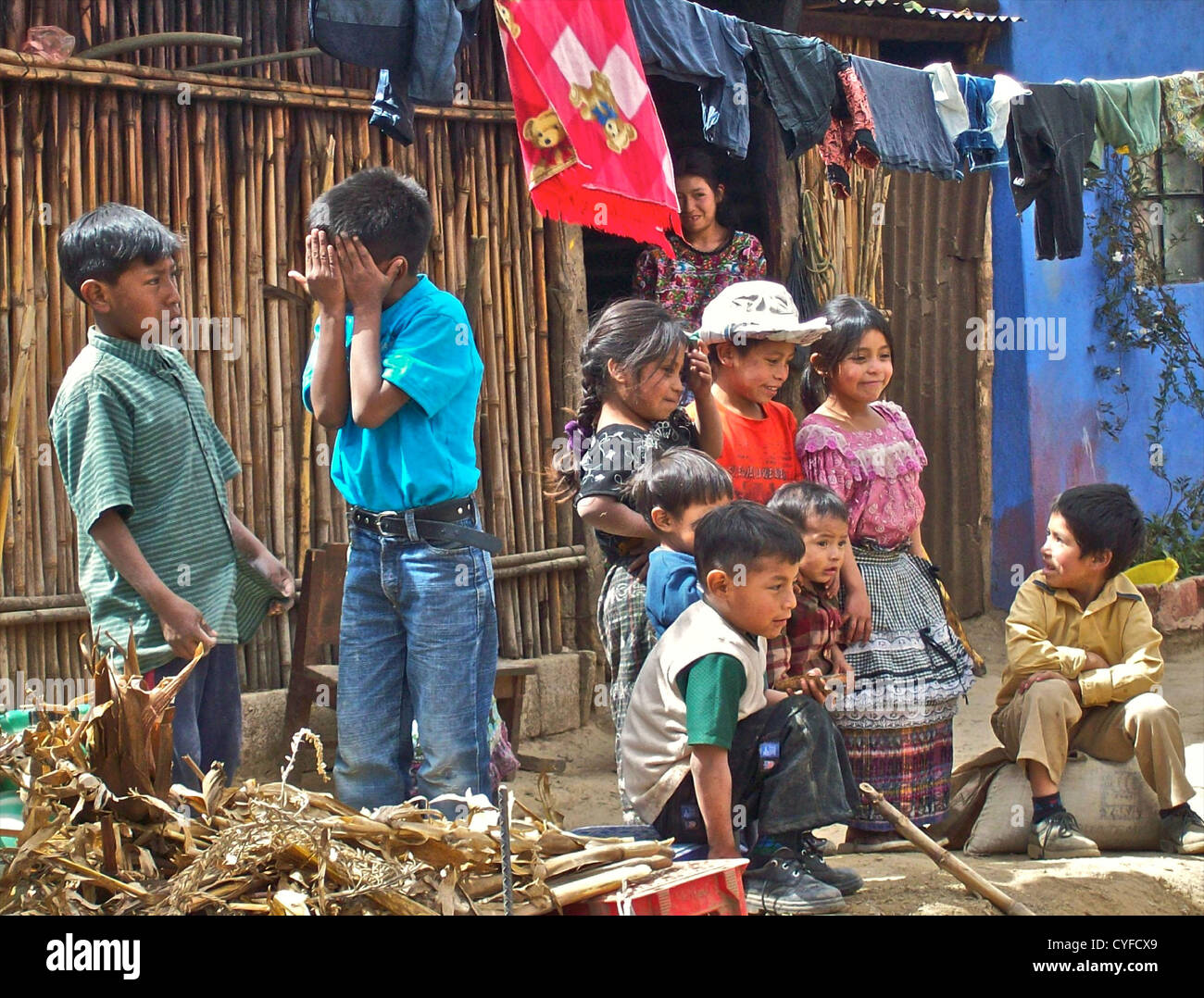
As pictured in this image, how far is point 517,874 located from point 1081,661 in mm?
2275

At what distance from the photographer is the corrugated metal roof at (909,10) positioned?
7.30 metres

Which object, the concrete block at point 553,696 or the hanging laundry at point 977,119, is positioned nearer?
the concrete block at point 553,696

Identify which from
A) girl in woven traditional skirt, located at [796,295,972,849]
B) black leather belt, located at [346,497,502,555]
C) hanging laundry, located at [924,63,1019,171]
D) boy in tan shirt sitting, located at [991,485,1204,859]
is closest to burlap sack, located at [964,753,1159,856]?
boy in tan shirt sitting, located at [991,485,1204,859]

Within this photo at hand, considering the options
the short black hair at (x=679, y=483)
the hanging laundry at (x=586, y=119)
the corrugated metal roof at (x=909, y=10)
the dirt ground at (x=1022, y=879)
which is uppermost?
the corrugated metal roof at (x=909, y=10)

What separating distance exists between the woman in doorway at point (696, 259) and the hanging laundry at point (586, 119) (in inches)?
37.0

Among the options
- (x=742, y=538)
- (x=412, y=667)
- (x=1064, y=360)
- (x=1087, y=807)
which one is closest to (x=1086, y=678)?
(x=1087, y=807)

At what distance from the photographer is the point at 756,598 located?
332 cm

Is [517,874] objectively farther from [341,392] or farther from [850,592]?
[850,592]

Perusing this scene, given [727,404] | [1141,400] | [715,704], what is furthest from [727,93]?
[1141,400]

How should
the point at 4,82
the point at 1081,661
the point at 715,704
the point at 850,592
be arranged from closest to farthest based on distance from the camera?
1. the point at 715,704
2. the point at 850,592
3. the point at 1081,661
4. the point at 4,82

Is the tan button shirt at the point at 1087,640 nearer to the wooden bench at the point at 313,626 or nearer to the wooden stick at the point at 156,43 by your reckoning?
the wooden bench at the point at 313,626

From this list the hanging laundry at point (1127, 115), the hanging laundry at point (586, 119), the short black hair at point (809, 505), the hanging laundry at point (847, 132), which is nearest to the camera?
the short black hair at point (809, 505)

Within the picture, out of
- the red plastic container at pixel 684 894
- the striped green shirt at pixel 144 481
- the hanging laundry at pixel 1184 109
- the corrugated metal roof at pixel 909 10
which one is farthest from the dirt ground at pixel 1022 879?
the corrugated metal roof at pixel 909 10

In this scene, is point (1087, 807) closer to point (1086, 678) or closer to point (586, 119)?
point (1086, 678)
